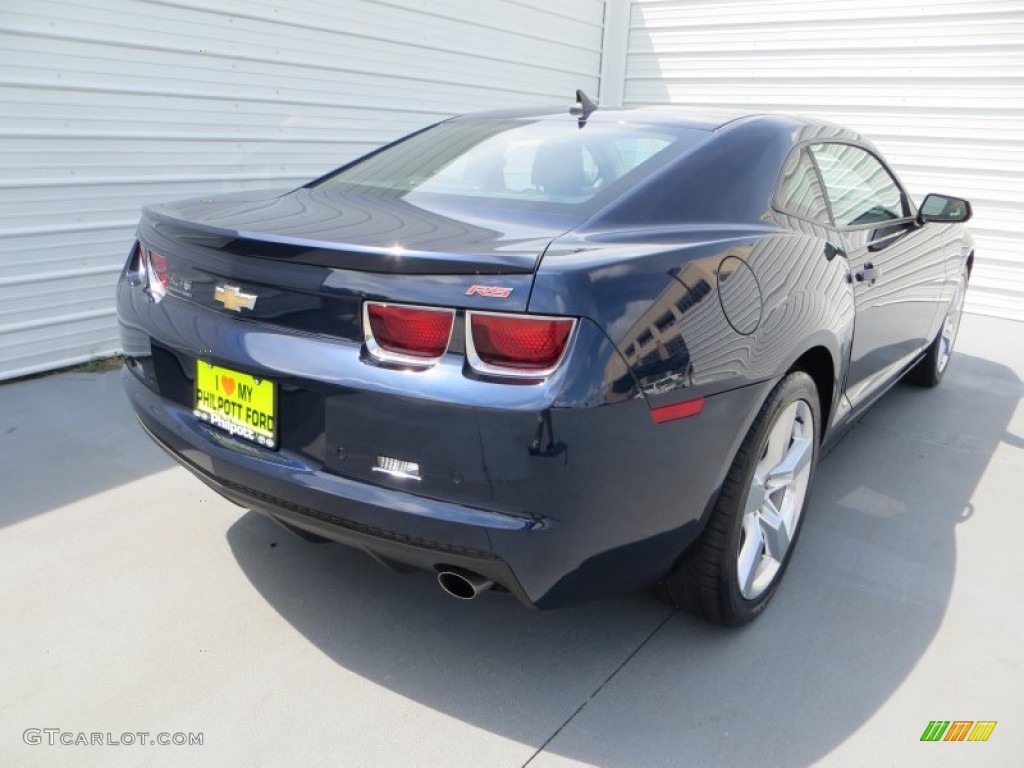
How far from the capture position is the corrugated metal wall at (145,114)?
4145 millimetres

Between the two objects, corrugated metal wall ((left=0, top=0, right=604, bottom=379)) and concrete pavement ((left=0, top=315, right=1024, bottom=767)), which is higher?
corrugated metal wall ((left=0, top=0, right=604, bottom=379))

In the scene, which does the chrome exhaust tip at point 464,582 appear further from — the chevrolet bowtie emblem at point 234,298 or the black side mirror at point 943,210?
the black side mirror at point 943,210

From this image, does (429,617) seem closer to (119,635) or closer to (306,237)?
(119,635)

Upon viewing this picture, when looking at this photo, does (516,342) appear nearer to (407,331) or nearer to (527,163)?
(407,331)

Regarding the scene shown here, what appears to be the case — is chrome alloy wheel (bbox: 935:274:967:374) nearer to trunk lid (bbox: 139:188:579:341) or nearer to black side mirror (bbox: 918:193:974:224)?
black side mirror (bbox: 918:193:974:224)

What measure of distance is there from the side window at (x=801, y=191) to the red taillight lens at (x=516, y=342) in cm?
117

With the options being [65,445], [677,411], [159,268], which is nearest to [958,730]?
[677,411]

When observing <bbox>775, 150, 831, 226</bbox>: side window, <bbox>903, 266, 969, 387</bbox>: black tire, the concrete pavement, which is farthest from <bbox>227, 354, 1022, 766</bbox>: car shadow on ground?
<bbox>903, 266, 969, 387</bbox>: black tire

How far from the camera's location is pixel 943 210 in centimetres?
372

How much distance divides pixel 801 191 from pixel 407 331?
1584 millimetres

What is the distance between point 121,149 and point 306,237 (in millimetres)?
3262

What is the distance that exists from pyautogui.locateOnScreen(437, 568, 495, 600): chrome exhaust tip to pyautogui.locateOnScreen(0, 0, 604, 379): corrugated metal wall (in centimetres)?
337

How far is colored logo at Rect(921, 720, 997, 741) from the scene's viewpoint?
6.65 ft

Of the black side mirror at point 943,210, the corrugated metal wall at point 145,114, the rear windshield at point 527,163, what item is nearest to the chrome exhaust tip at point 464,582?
the rear windshield at point 527,163
